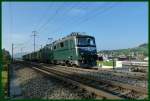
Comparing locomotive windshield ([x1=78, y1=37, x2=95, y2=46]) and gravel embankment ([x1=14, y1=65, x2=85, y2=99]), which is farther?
locomotive windshield ([x1=78, y1=37, x2=95, y2=46])

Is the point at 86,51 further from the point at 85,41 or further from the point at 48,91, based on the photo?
the point at 48,91

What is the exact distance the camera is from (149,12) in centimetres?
1374

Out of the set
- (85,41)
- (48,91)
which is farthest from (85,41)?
(48,91)

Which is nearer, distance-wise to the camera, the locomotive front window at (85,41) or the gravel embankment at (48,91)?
the gravel embankment at (48,91)

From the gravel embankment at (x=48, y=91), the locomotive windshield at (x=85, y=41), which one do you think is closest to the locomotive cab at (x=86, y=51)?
the locomotive windshield at (x=85, y=41)

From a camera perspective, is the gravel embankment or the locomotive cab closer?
the gravel embankment

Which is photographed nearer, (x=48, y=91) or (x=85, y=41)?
(x=48, y=91)

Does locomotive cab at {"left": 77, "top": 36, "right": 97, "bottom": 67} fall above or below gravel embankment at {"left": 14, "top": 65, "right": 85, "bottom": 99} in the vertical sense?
above

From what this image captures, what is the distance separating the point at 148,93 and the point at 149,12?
4.02 metres

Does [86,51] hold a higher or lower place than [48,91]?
higher

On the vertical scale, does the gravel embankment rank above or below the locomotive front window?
below

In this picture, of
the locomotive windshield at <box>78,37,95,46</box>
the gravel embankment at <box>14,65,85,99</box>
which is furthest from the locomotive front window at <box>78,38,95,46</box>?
the gravel embankment at <box>14,65,85,99</box>

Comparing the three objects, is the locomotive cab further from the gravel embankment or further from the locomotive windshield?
the gravel embankment

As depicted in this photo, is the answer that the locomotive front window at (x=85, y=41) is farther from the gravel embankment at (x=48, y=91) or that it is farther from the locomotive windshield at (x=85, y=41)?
the gravel embankment at (x=48, y=91)
